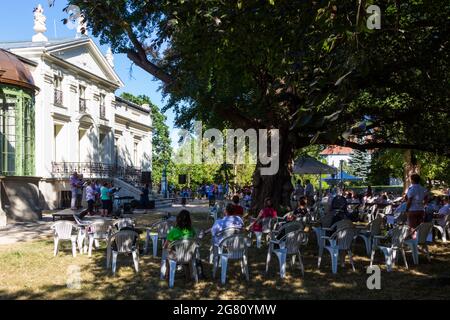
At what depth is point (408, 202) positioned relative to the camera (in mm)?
10109

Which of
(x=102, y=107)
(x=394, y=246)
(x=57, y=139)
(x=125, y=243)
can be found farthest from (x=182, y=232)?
(x=102, y=107)

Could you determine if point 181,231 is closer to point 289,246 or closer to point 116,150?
point 289,246

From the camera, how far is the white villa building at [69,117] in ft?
86.4

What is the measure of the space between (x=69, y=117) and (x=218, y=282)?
23.6m

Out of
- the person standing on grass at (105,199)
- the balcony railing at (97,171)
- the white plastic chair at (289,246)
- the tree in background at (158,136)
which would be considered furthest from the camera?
the tree in background at (158,136)

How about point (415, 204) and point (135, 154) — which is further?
point (135, 154)

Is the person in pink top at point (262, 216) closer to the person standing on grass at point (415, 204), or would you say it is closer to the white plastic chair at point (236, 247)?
the person standing on grass at point (415, 204)

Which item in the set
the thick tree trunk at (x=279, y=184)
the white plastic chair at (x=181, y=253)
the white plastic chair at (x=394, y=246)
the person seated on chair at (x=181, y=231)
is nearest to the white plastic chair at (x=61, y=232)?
the person seated on chair at (x=181, y=231)

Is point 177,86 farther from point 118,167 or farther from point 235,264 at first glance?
point 118,167

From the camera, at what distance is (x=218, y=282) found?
25.9ft

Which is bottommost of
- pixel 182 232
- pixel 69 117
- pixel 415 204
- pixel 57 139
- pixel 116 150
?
pixel 182 232

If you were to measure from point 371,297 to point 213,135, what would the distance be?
11.9m

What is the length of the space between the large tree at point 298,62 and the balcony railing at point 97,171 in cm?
1042
